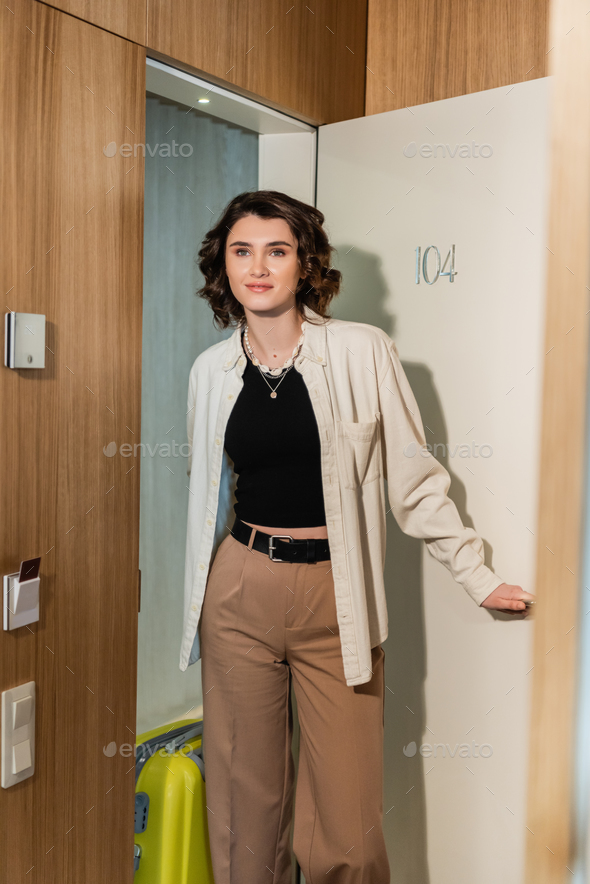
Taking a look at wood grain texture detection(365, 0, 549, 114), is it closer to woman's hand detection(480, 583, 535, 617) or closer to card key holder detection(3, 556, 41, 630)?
woman's hand detection(480, 583, 535, 617)

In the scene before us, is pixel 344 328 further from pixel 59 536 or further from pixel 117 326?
pixel 59 536

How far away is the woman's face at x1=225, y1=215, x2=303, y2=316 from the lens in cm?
139

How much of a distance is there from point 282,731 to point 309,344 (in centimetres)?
81

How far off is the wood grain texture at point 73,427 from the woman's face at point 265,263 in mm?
203

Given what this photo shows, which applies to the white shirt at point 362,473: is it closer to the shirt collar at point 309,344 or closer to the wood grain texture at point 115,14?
the shirt collar at point 309,344

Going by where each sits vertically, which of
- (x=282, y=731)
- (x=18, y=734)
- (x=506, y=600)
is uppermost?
(x=506, y=600)

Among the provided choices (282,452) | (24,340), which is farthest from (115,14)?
(282,452)

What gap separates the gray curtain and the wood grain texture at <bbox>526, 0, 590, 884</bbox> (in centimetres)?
171

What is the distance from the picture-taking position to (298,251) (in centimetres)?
142

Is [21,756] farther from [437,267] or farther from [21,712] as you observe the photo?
[437,267]

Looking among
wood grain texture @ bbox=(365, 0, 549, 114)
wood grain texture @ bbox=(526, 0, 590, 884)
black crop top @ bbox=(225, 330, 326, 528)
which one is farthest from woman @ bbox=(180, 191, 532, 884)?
wood grain texture @ bbox=(526, 0, 590, 884)

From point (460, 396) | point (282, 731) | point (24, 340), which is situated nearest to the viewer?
point (24, 340)

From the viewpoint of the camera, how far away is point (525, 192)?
4.78 ft

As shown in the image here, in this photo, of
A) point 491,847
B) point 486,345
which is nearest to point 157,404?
point 486,345
